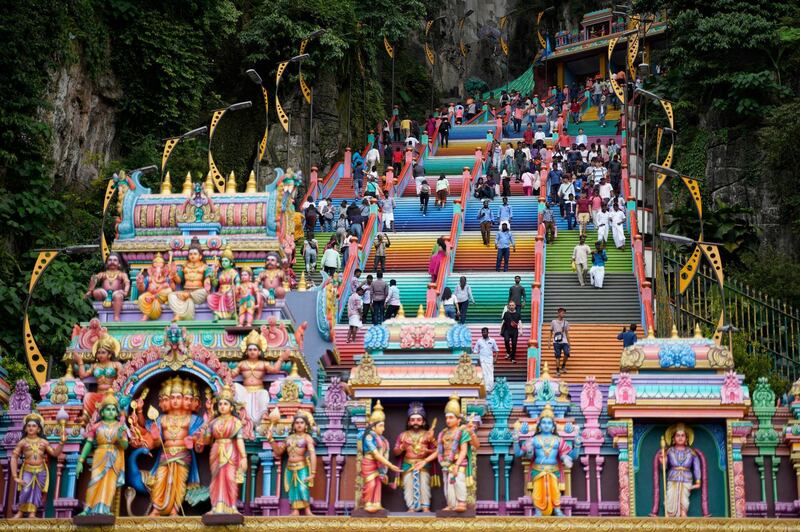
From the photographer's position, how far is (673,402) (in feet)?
80.2

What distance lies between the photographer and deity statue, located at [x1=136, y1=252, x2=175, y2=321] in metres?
28.2

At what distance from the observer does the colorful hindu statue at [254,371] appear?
26.2 metres

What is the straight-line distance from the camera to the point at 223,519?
2373 centimetres

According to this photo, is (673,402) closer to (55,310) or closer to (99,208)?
(55,310)

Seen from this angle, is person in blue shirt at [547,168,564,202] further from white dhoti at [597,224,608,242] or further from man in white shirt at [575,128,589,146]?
man in white shirt at [575,128,589,146]

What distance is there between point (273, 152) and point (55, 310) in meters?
17.4

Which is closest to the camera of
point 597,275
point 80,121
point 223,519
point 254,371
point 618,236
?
point 223,519

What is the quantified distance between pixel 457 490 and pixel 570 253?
1969cm

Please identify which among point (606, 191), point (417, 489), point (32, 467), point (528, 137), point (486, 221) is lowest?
point (417, 489)

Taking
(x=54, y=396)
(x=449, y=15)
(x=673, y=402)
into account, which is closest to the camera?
(x=673, y=402)

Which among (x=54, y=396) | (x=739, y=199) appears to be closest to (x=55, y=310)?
(x=54, y=396)

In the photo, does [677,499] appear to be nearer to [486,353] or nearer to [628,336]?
[486,353]

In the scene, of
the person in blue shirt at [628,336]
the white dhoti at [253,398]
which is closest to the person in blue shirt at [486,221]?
the person in blue shirt at [628,336]

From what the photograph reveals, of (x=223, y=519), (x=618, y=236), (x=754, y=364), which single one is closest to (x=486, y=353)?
(x=223, y=519)
